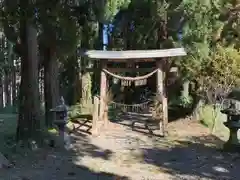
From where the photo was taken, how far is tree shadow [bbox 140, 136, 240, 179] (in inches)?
268

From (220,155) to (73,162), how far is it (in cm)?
309

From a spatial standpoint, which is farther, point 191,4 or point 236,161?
point 191,4

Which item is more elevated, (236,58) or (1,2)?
(1,2)

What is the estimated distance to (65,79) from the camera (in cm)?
1858

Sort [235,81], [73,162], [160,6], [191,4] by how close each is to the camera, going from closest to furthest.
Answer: [73,162] < [191,4] < [160,6] < [235,81]

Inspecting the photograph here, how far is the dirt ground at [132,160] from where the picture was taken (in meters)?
6.41

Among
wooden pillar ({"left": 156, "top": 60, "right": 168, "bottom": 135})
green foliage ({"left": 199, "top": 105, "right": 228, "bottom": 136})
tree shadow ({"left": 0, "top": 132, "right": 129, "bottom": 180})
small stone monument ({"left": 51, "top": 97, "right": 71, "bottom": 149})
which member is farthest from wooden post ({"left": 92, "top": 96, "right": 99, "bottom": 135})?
green foliage ({"left": 199, "top": 105, "right": 228, "bottom": 136})

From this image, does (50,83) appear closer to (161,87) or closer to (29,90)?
(29,90)

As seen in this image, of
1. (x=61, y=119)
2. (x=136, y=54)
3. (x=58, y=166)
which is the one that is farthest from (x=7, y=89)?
(x=58, y=166)

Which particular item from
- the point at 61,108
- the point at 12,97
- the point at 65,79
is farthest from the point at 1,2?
the point at 12,97

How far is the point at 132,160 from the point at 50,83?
3.96 meters

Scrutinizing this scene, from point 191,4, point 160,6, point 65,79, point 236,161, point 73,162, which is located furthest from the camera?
point 65,79

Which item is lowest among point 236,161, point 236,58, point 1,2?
point 236,161

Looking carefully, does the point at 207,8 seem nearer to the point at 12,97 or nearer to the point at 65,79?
the point at 65,79
